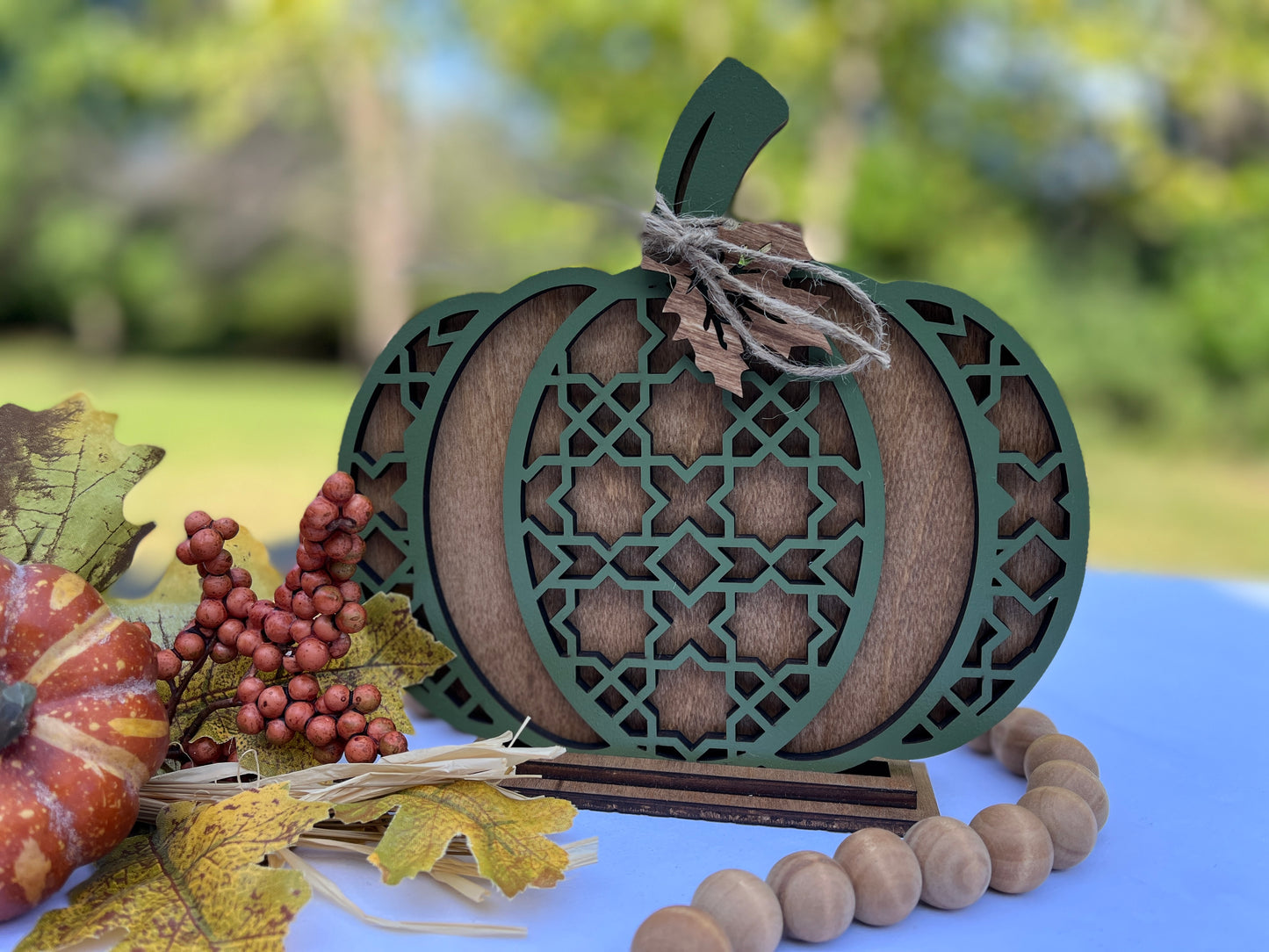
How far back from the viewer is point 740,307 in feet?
3.31

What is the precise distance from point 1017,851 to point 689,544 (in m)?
0.41

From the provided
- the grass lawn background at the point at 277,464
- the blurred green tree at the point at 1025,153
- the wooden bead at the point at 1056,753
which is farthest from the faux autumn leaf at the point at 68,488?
the blurred green tree at the point at 1025,153

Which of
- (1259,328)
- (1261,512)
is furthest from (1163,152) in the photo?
(1261,512)

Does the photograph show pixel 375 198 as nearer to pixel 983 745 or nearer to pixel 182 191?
pixel 182 191

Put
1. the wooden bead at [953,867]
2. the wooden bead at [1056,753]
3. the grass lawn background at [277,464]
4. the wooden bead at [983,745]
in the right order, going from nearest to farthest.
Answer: the wooden bead at [953,867] < the wooden bead at [1056,753] < the wooden bead at [983,745] < the grass lawn background at [277,464]

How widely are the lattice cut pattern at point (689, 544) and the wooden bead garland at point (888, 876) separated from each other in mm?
222

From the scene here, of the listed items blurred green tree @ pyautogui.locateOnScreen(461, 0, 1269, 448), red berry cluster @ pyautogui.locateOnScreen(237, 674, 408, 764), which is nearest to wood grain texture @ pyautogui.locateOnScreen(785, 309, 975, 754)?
red berry cluster @ pyautogui.locateOnScreen(237, 674, 408, 764)

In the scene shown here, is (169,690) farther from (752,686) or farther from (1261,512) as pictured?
(1261,512)

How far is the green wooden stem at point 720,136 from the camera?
39.4 inches

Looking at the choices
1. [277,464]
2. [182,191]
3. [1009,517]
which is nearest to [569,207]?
[277,464]

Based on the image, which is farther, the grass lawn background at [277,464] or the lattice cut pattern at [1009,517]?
the grass lawn background at [277,464]

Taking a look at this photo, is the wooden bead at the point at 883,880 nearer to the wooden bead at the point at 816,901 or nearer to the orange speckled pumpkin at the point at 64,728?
the wooden bead at the point at 816,901

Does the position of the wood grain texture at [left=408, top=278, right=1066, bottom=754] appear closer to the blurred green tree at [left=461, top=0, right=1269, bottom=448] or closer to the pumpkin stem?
the pumpkin stem

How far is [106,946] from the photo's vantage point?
2.45 feet
